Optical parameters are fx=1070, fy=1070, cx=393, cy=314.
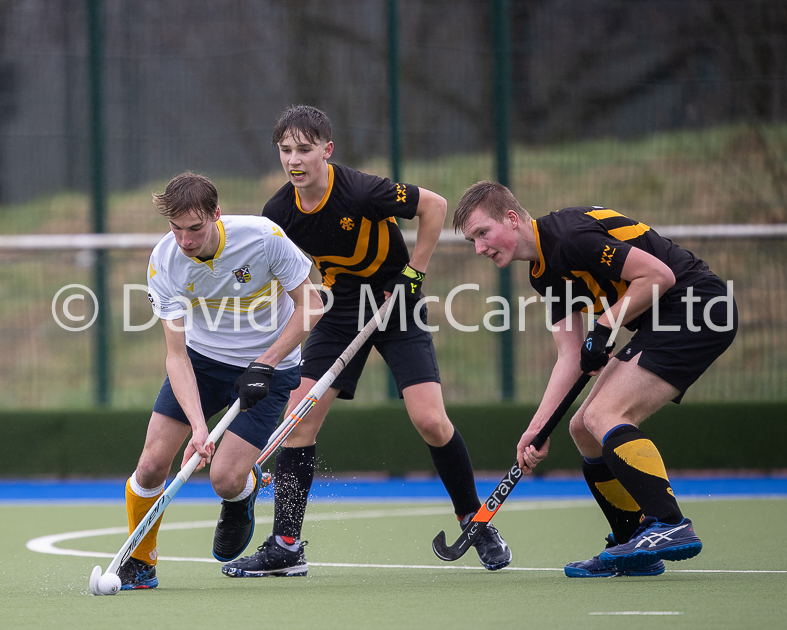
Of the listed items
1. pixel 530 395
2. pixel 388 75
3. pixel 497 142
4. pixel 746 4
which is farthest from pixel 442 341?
pixel 746 4

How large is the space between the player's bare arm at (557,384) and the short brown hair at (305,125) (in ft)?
3.67

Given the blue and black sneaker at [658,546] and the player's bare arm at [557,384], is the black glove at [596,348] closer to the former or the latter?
the player's bare arm at [557,384]

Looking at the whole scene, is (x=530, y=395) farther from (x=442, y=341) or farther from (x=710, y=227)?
(x=710, y=227)

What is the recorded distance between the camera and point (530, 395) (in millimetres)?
8070

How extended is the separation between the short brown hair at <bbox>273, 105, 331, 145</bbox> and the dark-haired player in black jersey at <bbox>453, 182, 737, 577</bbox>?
645mm

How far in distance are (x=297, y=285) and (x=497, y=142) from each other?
4792 millimetres

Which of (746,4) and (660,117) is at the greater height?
(746,4)

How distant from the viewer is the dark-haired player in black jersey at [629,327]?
134 inches

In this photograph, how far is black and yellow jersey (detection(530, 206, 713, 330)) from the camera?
3490 mm

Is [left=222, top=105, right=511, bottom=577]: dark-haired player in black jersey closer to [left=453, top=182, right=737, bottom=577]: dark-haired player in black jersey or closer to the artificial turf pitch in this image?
the artificial turf pitch

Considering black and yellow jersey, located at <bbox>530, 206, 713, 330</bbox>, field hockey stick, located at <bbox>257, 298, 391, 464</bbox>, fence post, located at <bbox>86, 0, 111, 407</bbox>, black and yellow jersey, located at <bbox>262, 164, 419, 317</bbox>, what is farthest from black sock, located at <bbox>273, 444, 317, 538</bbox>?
fence post, located at <bbox>86, 0, 111, 407</bbox>

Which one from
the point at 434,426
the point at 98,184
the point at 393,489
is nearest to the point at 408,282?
the point at 434,426

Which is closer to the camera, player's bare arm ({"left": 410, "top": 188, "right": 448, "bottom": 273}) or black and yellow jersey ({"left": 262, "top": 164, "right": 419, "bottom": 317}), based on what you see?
black and yellow jersey ({"left": 262, "top": 164, "right": 419, "bottom": 317})

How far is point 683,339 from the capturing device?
351 cm
